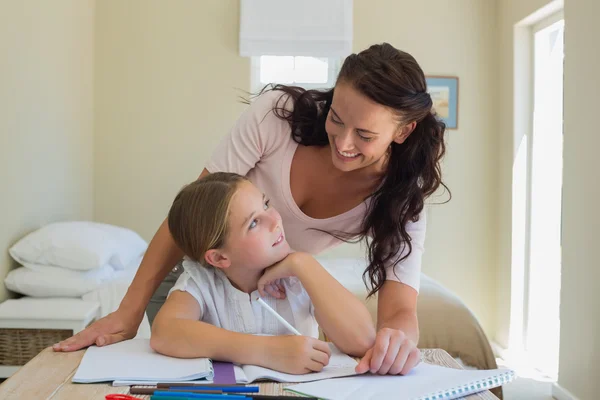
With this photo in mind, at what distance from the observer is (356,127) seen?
1.35 m

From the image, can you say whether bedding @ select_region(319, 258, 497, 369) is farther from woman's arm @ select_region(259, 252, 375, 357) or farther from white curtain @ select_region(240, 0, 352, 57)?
white curtain @ select_region(240, 0, 352, 57)

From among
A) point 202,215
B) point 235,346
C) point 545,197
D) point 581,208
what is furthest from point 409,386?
point 545,197

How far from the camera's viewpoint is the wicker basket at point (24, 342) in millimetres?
2561

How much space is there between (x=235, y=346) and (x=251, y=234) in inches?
9.4

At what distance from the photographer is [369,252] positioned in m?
1.47

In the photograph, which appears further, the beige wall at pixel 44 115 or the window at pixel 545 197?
the window at pixel 545 197

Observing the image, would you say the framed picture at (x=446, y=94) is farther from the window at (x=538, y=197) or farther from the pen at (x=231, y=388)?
the pen at (x=231, y=388)

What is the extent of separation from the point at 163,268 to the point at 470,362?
191cm

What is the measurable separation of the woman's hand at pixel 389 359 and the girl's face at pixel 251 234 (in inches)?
11.8

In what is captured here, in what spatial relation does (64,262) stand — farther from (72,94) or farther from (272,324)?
(272,324)

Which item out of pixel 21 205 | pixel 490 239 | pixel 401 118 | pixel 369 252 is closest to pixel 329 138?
pixel 401 118

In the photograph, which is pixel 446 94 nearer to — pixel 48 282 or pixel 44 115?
pixel 44 115

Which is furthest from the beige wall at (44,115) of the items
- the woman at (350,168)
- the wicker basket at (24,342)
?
the woman at (350,168)

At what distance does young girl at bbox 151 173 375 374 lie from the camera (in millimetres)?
1198
